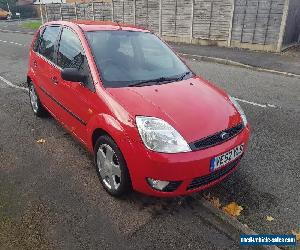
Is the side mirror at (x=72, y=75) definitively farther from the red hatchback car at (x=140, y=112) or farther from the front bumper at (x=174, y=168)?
the front bumper at (x=174, y=168)

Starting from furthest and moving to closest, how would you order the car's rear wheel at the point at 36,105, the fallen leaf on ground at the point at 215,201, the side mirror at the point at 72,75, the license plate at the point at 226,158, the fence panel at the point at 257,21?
the fence panel at the point at 257,21, the car's rear wheel at the point at 36,105, the side mirror at the point at 72,75, the fallen leaf on ground at the point at 215,201, the license plate at the point at 226,158

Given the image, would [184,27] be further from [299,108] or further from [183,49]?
[299,108]

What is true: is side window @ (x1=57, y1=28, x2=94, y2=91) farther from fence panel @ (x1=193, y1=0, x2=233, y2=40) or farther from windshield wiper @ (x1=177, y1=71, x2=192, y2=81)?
fence panel @ (x1=193, y1=0, x2=233, y2=40)

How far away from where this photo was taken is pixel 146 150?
Answer: 2994 mm

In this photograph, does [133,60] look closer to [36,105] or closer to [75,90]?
[75,90]

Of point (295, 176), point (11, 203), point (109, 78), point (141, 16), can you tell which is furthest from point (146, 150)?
point (141, 16)

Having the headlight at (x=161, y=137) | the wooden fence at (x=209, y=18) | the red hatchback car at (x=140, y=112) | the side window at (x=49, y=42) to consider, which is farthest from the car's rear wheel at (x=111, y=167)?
the wooden fence at (x=209, y=18)

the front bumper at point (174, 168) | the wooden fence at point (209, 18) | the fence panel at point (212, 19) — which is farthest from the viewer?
the fence panel at point (212, 19)

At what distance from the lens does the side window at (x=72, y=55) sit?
382 centimetres

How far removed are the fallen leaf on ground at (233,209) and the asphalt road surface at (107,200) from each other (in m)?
0.05

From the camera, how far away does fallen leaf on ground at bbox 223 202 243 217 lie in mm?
3355

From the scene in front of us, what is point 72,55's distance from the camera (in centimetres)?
421

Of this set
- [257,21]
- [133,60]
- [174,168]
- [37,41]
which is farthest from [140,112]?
[257,21]

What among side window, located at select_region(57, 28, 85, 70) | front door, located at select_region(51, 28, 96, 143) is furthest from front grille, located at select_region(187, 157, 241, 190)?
side window, located at select_region(57, 28, 85, 70)
